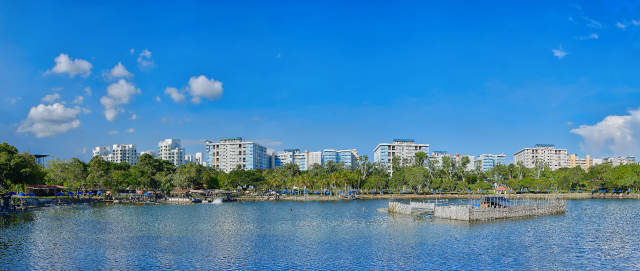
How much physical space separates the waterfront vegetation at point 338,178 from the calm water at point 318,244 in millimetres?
60275

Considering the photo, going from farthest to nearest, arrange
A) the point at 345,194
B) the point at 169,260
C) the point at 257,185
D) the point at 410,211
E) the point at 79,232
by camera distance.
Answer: the point at 257,185, the point at 345,194, the point at 410,211, the point at 79,232, the point at 169,260

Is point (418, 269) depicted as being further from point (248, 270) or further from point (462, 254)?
point (248, 270)

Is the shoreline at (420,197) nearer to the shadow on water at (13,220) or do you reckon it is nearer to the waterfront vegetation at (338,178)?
the waterfront vegetation at (338,178)

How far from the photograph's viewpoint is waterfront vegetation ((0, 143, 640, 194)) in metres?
118

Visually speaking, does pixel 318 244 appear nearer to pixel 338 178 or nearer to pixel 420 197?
pixel 420 197

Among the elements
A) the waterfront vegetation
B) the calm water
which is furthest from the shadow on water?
the waterfront vegetation

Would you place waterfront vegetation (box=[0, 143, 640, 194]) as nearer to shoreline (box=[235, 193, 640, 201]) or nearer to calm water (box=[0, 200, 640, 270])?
shoreline (box=[235, 193, 640, 201])

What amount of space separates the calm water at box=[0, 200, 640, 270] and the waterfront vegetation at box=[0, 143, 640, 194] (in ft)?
198

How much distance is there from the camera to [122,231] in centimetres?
5062

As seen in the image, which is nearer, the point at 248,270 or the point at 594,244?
the point at 248,270

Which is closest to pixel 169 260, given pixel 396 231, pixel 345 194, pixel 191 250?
pixel 191 250

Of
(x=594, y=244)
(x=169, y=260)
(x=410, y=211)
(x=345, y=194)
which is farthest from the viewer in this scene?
(x=345, y=194)

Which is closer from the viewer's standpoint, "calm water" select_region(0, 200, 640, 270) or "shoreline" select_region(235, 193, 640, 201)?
"calm water" select_region(0, 200, 640, 270)

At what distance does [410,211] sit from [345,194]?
61262 mm
